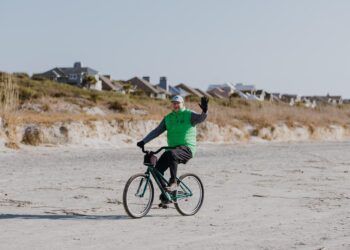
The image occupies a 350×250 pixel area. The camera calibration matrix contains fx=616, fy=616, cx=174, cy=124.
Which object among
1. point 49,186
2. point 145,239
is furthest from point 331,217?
point 49,186

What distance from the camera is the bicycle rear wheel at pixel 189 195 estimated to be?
10297 millimetres

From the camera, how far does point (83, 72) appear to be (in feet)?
324

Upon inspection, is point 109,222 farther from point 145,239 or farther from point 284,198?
point 284,198

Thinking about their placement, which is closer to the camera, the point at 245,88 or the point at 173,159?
the point at 173,159

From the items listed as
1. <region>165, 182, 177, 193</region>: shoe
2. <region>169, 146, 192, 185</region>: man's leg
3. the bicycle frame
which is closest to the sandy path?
the bicycle frame

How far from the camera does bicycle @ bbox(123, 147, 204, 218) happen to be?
9.79 meters

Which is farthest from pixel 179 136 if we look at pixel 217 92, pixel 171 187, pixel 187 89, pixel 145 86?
pixel 217 92

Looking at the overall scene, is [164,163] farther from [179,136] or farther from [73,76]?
[73,76]

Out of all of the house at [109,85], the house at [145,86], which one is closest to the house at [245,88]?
the house at [145,86]

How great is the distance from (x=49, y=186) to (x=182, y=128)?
5.45 m

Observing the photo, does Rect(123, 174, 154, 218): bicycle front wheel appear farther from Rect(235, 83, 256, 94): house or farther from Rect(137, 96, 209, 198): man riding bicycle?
Rect(235, 83, 256, 94): house

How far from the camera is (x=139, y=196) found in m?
9.93

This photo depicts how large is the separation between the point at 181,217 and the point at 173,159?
1.01 meters

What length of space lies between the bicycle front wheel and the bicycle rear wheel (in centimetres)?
52
